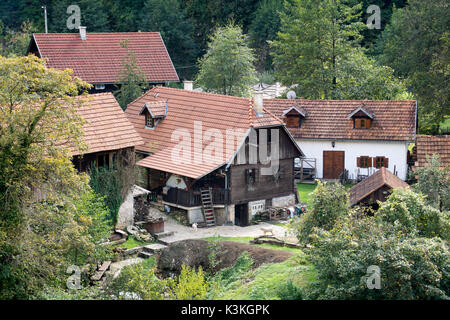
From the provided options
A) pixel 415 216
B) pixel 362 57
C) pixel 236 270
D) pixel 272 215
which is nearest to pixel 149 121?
pixel 272 215

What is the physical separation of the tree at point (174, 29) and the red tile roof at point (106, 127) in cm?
4157

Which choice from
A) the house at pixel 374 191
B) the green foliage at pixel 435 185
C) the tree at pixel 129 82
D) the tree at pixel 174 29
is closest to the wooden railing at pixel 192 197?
the house at pixel 374 191

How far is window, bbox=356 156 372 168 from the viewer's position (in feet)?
137

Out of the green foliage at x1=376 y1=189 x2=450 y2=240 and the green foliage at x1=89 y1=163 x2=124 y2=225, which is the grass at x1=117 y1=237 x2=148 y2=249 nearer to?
the green foliage at x1=89 y1=163 x2=124 y2=225

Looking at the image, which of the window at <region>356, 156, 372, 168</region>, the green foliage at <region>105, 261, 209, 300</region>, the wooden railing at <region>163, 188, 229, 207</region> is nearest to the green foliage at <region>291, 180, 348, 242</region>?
the green foliage at <region>105, 261, 209, 300</region>

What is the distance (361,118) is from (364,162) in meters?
2.72

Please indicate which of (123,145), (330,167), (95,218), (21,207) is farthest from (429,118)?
(21,207)

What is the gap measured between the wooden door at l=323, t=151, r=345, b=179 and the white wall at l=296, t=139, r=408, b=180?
0.62ft

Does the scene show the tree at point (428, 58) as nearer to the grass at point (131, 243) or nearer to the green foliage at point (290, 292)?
the grass at point (131, 243)

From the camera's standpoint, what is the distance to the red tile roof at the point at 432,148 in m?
36.2

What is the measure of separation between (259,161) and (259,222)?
312cm

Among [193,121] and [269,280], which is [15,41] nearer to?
[193,121]

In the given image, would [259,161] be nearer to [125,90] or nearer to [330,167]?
[330,167]

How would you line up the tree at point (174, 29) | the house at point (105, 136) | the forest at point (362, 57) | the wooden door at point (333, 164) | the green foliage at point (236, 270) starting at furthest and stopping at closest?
the tree at point (174, 29) → the forest at point (362, 57) → the wooden door at point (333, 164) → the house at point (105, 136) → the green foliage at point (236, 270)
